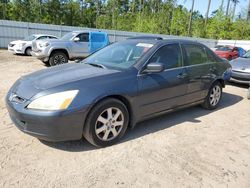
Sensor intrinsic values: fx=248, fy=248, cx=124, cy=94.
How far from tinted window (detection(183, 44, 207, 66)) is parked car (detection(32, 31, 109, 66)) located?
22.0ft

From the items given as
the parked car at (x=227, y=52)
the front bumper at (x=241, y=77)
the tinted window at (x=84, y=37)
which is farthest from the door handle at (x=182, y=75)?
the parked car at (x=227, y=52)

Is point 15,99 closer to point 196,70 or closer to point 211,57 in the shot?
point 196,70

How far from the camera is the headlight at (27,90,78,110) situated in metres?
3.03

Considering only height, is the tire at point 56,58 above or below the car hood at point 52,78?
below

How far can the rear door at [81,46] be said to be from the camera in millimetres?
11219

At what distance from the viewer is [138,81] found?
3730 millimetres

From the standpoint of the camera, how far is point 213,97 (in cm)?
547

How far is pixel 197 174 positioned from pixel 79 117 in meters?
1.62

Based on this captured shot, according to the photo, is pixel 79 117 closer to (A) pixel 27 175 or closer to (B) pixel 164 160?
(A) pixel 27 175

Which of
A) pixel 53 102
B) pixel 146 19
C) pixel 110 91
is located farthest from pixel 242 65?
pixel 146 19

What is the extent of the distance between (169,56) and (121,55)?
Result: 0.84 m

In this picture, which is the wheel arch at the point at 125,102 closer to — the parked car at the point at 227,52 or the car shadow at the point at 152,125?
the car shadow at the point at 152,125

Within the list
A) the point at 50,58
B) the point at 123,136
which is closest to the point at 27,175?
the point at 123,136

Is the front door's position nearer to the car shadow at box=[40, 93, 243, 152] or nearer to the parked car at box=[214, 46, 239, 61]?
the car shadow at box=[40, 93, 243, 152]
